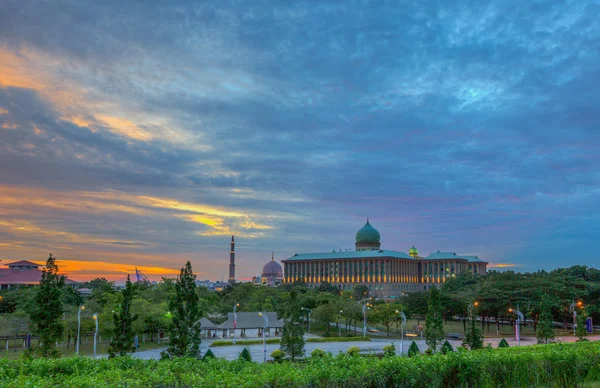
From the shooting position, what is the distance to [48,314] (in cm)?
4394

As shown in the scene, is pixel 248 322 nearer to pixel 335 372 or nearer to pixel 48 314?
pixel 48 314

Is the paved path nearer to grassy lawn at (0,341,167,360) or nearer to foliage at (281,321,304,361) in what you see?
grassy lawn at (0,341,167,360)

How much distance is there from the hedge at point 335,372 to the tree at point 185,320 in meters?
26.1

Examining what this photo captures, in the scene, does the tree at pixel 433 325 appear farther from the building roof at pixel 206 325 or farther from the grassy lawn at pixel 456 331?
the building roof at pixel 206 325

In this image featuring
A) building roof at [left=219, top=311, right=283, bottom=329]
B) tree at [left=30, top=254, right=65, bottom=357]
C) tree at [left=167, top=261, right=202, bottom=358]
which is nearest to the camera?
tree at [left=30, top=254, right=65, bottom=357]

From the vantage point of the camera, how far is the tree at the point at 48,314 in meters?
43.3

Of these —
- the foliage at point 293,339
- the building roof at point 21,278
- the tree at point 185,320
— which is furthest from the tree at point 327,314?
the building roof at point 21,278

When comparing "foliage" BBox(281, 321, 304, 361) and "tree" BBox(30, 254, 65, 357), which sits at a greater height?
"tree" BBox(30, 254, 65, 357)

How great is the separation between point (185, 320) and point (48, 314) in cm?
1271

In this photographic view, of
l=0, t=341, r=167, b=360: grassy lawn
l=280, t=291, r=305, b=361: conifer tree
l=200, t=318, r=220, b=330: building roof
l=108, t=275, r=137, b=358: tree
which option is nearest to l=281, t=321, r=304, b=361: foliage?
l=280, t=291, r=305, b=361: conifer tree

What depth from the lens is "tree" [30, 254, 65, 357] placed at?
43.3 metres

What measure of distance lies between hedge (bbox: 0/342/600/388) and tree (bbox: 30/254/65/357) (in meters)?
28.3

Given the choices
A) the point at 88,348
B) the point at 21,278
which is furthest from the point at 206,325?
the point at 21,278

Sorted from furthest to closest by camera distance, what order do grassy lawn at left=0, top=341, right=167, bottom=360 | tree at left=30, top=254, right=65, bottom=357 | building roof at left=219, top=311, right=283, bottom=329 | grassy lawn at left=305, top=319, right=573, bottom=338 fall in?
building roof at left=219, top=311, right=283, bottom=329, grassy lawn at left=305, top=319, right=573, bottom=338, grassy lawn at left=0, top=341, right=167, bottom=360, tree at left=30, top=254, right=65, bottom=357
